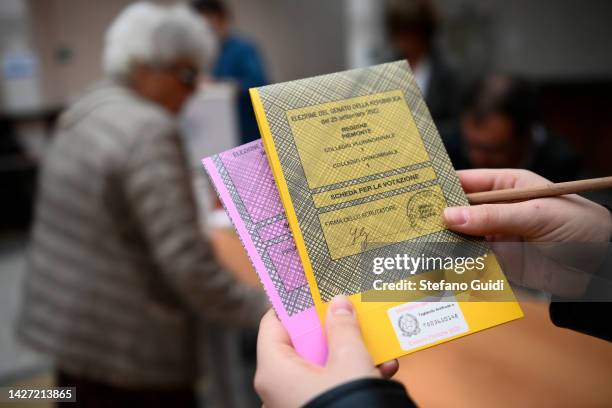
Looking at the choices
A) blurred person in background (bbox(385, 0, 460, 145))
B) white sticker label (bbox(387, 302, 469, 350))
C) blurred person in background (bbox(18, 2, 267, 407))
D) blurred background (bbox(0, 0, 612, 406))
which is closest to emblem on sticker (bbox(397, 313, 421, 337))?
white sticker label (bbox(387, 302, 469, 350))

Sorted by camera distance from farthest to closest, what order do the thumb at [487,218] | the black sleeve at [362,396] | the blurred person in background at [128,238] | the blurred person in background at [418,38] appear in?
the blurred person in background at [418,38], the blurred person in background at [128,238], the thumb at [487,218], the black sleeve at [362,396]

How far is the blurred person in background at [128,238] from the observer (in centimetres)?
105

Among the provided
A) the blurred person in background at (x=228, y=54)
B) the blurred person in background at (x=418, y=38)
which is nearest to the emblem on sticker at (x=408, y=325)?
the blurred person in background at (x=418, y=38)

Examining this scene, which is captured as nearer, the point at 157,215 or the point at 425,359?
the point at 425,359

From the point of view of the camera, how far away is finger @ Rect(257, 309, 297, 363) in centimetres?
44

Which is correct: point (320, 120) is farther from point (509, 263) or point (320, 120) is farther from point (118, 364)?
point (118, 364)

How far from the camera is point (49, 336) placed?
3.83ft

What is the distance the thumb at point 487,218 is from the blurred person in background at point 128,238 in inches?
27.2

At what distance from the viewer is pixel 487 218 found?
483mm

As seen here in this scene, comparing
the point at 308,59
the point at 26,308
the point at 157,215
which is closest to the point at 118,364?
the point at 26,308

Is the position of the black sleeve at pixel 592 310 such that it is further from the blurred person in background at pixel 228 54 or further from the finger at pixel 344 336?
the blurred person in background at pixel 228 54

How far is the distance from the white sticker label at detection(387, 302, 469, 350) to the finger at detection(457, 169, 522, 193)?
16 centimetres

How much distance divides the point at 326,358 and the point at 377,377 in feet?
0.18
